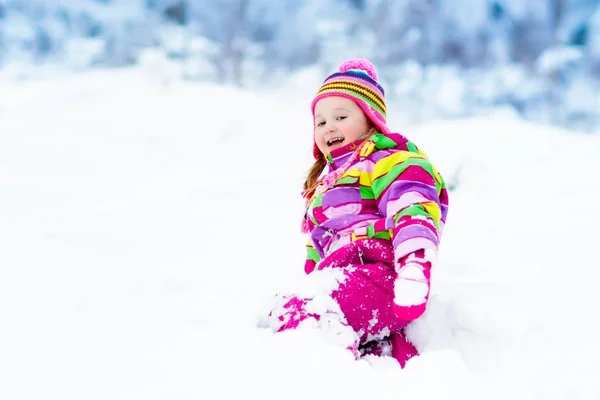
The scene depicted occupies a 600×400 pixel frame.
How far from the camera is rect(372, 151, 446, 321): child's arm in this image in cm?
130

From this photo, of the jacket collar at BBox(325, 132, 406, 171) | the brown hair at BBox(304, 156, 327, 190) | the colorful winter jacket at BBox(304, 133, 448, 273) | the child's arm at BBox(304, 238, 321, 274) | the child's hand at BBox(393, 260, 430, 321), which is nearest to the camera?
the child's hand at BBox(393, 260, 430, 321)

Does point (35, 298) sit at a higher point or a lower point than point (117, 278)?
lower

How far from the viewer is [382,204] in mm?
1547

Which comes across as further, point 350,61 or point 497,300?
point 350,61

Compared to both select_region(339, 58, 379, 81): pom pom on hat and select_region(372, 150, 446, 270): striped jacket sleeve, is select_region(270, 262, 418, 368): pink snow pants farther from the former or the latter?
select_region(339, 58, 379, 81): pom pom on hat

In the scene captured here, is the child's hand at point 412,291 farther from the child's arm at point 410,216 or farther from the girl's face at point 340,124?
the girl's face at point 340,124

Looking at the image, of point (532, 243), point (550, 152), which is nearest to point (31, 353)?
point (532, 243)

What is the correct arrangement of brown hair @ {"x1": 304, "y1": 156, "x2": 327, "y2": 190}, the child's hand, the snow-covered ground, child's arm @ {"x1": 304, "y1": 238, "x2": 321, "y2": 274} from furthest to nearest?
brown hair @ {"x1": 304, "y1": 156, "x2": 327, "y2": 190}, child's arm @ {"x1": 304, "y1": 238, "x2": 321, "y2": 274}, the child's hand, the snow-covered ground

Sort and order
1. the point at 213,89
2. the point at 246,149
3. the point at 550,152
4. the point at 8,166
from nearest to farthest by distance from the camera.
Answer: the point at 8,166, the point at 550,152, the point at 246,149, the point at 213,89

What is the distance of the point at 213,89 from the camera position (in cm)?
1319

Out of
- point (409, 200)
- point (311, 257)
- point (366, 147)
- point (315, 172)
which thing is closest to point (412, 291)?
point (409, 200)

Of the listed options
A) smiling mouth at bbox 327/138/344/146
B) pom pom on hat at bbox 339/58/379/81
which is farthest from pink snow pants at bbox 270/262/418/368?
pom pom on hat at bbox 339/58/379/81

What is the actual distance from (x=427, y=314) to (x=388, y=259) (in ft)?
0.69

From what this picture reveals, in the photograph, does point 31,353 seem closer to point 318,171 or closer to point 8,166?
point 318,171
